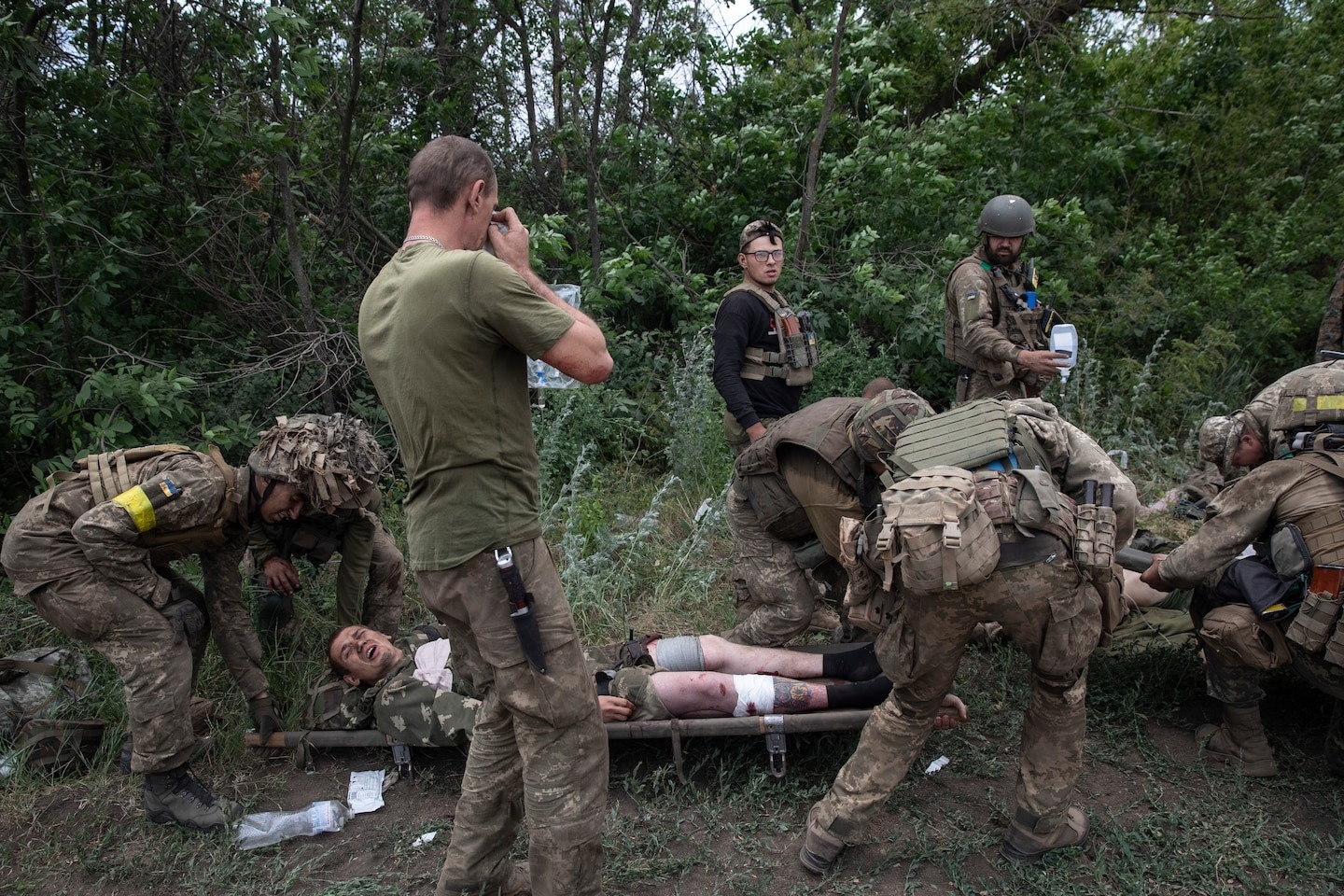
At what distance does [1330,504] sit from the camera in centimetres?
323

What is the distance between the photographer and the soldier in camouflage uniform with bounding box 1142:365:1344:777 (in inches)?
127

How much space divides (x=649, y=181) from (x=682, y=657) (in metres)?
5.53

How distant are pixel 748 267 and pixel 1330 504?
2769 millimetres

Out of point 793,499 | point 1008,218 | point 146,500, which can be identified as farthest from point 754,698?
point 1008,218

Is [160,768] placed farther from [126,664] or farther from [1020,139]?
[1020,139]

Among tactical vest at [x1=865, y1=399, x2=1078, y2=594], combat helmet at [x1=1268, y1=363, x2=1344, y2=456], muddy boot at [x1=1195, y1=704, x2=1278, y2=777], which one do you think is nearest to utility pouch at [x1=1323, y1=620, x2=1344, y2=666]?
muddy boot at [x1=1195, y1=704, x2=1278, y2=777]

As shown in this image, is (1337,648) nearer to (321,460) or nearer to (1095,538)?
(1095,538)

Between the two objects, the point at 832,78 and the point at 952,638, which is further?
the point at 832,78

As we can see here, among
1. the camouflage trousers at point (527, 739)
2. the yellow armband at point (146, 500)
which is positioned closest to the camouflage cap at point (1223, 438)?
the camouflage trousers at point (527, 739)

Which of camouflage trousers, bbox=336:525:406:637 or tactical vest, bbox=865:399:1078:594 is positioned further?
camouflage trousers, bbox=336:525:406:637

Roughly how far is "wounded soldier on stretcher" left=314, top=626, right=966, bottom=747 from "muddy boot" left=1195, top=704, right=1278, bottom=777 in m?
1.02

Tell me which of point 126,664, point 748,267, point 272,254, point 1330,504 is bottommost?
point 126,664

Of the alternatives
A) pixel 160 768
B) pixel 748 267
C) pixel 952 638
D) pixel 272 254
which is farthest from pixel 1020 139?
pixel 160 768

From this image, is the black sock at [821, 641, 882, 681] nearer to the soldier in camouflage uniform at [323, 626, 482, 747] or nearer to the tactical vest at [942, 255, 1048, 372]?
the soldier in camouflage uniform at [323, 626, 482, 747]
